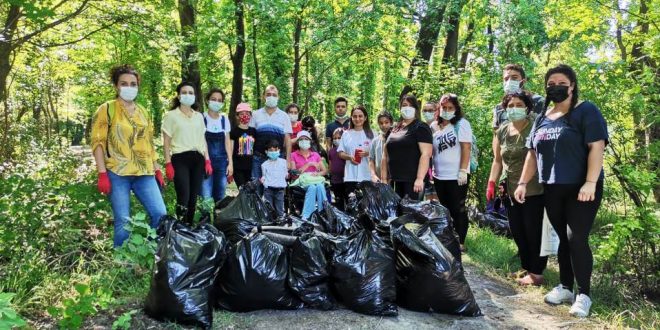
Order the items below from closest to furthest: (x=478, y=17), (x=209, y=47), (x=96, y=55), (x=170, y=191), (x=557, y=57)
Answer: (x=170, y=191), (x=209, y=47), (x=478, y=17), (x=96, y=55), (x=557, y=57)

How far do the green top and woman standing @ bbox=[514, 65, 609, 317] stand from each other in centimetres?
40

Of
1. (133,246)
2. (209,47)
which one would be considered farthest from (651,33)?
(209,47)

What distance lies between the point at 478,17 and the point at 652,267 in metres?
8.90

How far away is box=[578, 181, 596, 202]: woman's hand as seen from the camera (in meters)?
3.20

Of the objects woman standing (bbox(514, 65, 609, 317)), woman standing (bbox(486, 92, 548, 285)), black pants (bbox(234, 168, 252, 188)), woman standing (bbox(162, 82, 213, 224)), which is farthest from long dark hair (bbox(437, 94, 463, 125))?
woman standing (bbox(162, 82, 213, 224))

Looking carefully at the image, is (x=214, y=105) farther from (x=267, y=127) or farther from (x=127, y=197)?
(x=127, y=197)

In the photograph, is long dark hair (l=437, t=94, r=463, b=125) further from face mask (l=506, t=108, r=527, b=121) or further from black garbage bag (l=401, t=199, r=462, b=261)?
black garbage bag (l=401, t=199, r=462, b=261)

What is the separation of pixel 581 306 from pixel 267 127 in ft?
12.4

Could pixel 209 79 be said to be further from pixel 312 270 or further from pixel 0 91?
pixel 312 270

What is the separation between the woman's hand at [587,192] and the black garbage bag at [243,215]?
2519mm

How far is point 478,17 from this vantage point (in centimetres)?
1134

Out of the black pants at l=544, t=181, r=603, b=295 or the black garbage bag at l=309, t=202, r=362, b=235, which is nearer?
the black pants at l=544, t=181, r=603, b=295

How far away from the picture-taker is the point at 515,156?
163 inches

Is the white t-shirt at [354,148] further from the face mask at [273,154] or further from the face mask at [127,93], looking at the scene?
the face mask at [127,93]
